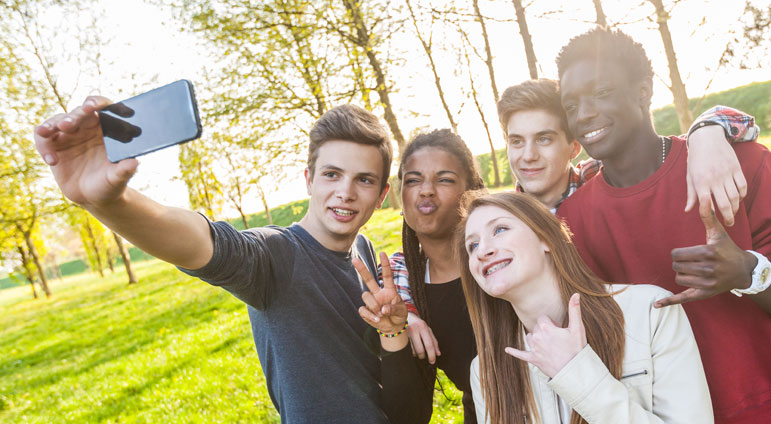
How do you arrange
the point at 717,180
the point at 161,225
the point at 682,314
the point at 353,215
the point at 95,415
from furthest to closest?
the point at 95,415, the point at 353,215, the point at 682,314, the point at 717,180, the point at 161,225

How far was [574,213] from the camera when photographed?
228 centimetres

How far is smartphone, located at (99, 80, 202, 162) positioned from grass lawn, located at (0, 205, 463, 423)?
3.45 metres

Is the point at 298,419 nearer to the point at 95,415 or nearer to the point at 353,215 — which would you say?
the point at 353,215

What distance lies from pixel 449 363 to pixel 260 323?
1.18m

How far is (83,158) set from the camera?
49.8 inches

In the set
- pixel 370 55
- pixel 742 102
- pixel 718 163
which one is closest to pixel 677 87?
pixel 370 55

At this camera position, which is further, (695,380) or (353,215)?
Result: (353,215)

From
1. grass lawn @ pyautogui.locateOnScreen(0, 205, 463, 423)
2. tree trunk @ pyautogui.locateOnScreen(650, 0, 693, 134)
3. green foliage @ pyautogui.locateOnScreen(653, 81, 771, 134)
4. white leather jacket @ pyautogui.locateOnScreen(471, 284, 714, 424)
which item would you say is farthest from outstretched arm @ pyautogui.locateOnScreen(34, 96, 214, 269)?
green foliage @ pyautogui.locateOnScreen(653, 81, 771, 134)

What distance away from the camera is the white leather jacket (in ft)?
4.88

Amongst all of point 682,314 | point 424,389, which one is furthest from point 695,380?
point 424,389

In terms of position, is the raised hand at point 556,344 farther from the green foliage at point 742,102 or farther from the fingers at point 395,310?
the green foliage at point 742,102

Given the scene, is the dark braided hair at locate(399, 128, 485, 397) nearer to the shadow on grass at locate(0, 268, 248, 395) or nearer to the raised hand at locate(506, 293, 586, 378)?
the raised hand at locate(506, 293, 586, 378)

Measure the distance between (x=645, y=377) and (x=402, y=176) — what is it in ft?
5.71

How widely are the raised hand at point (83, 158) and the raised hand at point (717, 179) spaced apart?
6.51 ft
